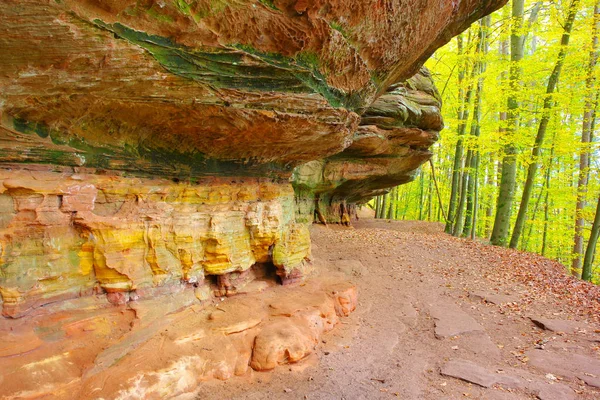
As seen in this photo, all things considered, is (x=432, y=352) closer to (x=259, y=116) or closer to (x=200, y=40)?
(x=259, y=116)

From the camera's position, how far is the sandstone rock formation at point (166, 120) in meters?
3.03

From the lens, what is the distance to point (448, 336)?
21.5 ft

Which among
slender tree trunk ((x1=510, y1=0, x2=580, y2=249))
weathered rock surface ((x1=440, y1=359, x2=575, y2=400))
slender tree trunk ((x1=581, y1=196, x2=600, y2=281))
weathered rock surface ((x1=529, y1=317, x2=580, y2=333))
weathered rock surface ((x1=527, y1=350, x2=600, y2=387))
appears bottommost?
weathered rock surface ((x1=440, y1=359, x2=575, y2=400))

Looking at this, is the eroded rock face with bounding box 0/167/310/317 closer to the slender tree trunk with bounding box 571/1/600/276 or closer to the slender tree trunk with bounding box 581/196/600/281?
the slender tree trunk with bounding box 581/196/600/281

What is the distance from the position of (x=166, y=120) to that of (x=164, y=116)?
0.10 metres

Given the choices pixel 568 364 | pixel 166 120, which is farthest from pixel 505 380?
pixel 166 120

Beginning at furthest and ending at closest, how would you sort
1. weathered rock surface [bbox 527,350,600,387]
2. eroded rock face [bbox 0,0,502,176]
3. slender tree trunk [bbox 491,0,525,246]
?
slender tree trunk [bbox 491,0,525,246]
weathered rock surface [bbox 527,350,600,387]
eroded rock face [bbox 0,0,502,176]

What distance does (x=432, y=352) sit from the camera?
6.09 meters

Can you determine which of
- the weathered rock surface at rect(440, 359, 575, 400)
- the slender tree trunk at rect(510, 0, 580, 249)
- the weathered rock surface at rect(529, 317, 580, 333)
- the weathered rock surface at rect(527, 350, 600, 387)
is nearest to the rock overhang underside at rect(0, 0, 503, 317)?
the weathered rock surface at rect(440, 359, 575, 400)

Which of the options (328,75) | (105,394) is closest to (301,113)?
(328,75)

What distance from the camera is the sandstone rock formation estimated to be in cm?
303

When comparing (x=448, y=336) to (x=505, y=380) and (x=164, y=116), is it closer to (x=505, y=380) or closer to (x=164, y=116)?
(x=505, y=380)

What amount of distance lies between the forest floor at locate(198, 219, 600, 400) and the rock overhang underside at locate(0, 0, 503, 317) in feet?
7.79

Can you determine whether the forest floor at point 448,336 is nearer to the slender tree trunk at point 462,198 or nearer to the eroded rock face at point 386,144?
the eroded rock face at point 386,144
